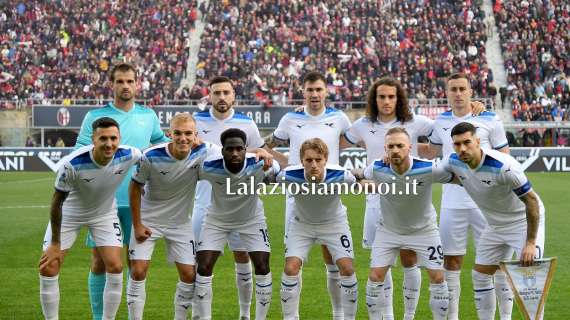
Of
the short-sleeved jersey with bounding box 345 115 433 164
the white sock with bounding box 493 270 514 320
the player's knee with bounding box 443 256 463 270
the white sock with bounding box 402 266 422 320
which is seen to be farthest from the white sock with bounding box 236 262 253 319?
the white sock with bounding box 493 270 514 320

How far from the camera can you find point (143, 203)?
7.82 meters

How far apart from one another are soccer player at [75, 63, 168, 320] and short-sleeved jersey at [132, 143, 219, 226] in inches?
18.7

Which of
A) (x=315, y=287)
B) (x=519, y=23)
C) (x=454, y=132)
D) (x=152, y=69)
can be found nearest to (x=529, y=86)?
(x=519, y=23)

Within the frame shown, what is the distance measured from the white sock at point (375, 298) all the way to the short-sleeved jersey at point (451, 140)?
126 centimetres

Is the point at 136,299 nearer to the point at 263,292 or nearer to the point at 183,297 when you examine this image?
the point at 183,297

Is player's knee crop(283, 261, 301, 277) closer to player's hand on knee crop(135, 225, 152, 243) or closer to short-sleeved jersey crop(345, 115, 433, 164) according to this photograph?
player's hand on knee crop(135, 225, 152, 243)

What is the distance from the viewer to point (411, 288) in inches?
308

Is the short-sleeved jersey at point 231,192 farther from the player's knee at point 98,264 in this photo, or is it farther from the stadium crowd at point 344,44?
the stadium crowd at point 344,44

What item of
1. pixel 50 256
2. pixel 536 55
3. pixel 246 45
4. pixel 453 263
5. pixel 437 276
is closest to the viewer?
pixel 50 256

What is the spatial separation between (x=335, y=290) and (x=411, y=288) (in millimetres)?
750

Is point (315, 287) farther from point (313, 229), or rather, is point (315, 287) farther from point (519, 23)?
point (519, 23)

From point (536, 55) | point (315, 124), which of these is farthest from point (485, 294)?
point (536, 55)

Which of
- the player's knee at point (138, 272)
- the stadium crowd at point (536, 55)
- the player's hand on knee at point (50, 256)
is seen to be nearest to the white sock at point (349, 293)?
the player's knee at point (138, 272)

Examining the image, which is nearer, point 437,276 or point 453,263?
point 437,276
